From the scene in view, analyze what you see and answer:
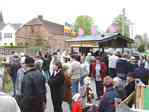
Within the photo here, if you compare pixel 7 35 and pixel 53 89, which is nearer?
pixel 53 89

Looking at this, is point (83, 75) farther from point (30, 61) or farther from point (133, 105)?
point (133, 105)

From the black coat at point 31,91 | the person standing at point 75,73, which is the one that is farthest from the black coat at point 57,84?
the person standing at point 75,73

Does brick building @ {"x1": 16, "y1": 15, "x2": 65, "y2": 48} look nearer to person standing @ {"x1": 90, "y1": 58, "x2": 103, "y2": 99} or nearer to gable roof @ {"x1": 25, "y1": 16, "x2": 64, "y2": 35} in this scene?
gable roof @ {"x1": 25, "y1": 16, "x2": 64, "y2": 35}

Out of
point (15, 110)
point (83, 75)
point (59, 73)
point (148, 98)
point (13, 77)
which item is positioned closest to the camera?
point (15, 110)

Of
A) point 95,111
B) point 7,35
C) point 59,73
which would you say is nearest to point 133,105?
point 95,111

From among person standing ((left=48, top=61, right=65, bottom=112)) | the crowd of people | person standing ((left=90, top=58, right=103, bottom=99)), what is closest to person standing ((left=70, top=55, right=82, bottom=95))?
the crowd of people

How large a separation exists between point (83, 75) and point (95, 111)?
23.0 ft

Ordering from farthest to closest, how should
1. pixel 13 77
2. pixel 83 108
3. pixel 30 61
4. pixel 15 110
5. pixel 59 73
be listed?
pixel 13 77
pixel 59 73
pixel 83 108
pixel 30 61
pixel 15 110

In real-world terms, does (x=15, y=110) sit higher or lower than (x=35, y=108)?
higher

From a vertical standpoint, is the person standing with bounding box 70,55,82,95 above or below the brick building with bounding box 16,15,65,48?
below

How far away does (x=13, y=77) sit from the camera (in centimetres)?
1355

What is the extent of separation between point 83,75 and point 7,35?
10849 cm

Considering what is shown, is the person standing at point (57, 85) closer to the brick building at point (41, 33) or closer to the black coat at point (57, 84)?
the black coat at point (57, 84)

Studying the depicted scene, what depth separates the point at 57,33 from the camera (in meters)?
129
